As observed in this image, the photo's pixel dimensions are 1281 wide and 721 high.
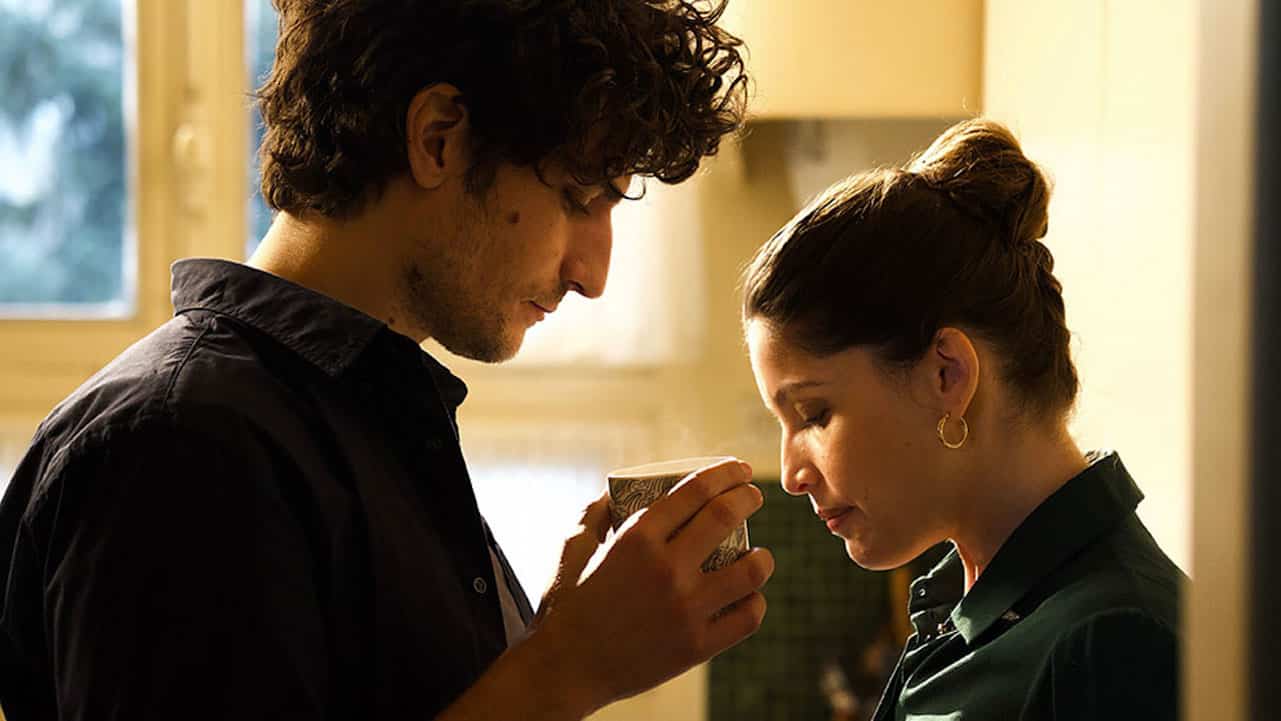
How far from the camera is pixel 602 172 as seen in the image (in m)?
1.05

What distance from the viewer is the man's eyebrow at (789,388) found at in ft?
3.82

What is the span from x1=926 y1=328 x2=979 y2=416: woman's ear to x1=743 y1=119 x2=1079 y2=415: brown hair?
0.01 metres

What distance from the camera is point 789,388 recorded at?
3.87 feet

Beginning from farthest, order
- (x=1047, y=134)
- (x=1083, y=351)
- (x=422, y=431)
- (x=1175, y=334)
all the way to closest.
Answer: (x=1047, y=134) → (x=1083, y=351) → (x=1175, y=334) → (x=422, y=431)

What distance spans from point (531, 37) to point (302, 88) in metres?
0.19

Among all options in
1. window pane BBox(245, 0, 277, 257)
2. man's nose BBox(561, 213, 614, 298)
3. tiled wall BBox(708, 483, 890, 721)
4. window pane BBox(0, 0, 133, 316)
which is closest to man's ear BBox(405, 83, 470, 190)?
man's nose BBox(561, 213, 614, 298)

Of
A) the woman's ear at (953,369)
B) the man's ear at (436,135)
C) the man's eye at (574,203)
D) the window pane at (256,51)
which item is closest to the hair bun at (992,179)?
the woman's ear at (953,369)

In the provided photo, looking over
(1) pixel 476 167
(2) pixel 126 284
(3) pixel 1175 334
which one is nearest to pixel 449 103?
(1) pixel 476 167

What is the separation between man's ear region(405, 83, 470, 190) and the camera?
39.1 inches

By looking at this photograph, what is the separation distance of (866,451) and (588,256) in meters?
0.29

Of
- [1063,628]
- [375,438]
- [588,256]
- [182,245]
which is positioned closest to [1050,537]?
[1063,628]

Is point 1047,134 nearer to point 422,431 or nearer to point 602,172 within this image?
point 602,172

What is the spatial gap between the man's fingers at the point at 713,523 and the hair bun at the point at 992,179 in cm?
37

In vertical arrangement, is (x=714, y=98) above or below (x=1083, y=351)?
above
